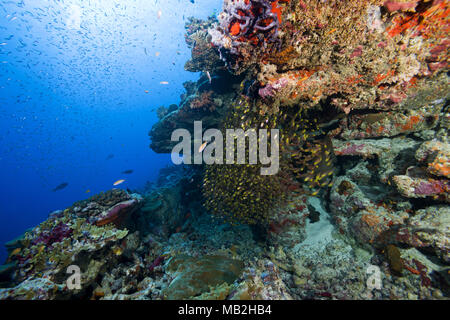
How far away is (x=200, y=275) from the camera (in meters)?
4.31

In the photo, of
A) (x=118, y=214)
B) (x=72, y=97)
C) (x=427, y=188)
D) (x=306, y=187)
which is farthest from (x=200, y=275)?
(x=72, y=97)

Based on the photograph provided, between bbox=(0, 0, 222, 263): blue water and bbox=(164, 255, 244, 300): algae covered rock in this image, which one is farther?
bbox=(0, 0, 222, 263): blue water

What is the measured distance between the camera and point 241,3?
4.01 meters

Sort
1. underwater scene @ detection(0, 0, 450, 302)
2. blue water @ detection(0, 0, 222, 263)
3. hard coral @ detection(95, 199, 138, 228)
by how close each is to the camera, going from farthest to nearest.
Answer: blue water @ detection(0, 0, 222, 263) < hard coral @ detection(95, 199, 138, 228) < underwater scene @ detection(0, 0, 450, 302)

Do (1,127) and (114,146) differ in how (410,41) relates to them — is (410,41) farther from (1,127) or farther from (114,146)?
(114,146)

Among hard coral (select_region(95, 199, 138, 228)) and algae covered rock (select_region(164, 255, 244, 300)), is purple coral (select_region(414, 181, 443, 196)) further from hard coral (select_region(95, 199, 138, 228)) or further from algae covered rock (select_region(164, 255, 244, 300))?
hard coral (select_region(95, 199, 138, 228))

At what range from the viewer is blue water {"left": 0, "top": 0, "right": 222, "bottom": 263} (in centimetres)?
3438

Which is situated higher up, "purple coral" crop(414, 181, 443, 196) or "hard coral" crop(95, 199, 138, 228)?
"purple coral" crop(414, 181, 443, 196)

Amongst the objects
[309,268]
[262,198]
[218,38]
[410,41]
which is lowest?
[309,268]

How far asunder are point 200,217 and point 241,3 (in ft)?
33.1

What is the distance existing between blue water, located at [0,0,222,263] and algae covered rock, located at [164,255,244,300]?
28.6ft

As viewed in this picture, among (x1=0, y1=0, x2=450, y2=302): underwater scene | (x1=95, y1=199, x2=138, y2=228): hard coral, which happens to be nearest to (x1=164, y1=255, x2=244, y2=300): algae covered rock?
(x1=0, y1=0, x2=450, y2=302): underwater scene
